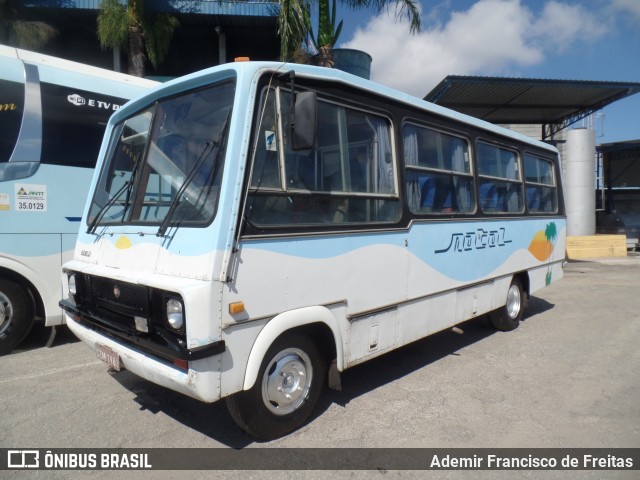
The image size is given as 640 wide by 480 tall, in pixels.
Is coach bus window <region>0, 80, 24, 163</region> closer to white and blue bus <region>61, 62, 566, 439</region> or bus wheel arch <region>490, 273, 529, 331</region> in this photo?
white and blue bus <region>61, 62, 566, 439</region>

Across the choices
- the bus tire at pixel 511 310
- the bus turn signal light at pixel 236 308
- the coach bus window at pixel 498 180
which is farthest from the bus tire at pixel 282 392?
the bus tire at pixel 511 310

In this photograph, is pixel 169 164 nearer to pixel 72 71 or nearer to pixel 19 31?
pixel 72 71

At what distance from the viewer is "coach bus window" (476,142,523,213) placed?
5.84 metres

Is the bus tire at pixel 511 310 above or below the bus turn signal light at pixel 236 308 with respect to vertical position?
below

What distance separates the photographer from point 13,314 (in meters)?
5.20

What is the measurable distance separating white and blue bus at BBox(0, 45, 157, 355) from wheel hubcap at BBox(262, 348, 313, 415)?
3482 millimetres

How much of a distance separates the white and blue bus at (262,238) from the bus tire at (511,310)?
6.67 ft

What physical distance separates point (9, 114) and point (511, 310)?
7120 mm

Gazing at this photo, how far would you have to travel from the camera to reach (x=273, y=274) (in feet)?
10.3

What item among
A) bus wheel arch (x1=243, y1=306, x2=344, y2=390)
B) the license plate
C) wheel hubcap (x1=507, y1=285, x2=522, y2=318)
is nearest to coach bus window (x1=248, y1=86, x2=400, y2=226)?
bus wheel arch (x1=243, y1=306, x2=344, y2=390)

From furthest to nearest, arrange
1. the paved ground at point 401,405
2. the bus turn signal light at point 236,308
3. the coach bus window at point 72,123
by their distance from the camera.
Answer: the coach bus window at point 72,123
the paved ground at point 401,405
the bus turn signal light at point 236,308

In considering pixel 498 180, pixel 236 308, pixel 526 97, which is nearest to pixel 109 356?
pixel 236 308

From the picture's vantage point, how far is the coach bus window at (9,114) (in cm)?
511

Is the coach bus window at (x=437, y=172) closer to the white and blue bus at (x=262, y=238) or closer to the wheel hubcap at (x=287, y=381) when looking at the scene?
the white and blue bus at (x=262, y=238)
